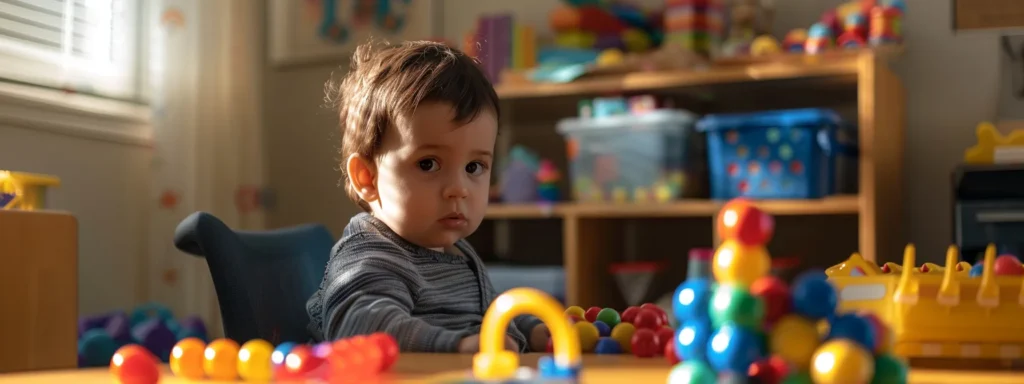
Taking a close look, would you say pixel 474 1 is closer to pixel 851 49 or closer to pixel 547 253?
pixel 547 253

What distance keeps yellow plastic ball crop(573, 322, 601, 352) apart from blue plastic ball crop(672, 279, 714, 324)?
356 mm

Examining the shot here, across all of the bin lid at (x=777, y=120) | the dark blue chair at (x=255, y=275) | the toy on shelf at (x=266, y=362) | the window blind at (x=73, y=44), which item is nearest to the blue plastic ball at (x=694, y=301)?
the toy on shelf at (x=266, y=362)

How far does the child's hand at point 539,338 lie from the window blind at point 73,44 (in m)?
1.81

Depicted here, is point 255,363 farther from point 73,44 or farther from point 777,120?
point 73,44

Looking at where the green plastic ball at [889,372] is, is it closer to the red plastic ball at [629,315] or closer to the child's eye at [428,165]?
the red plastic ball at [629,315]

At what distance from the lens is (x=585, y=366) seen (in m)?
0.70

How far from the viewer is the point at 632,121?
265cm

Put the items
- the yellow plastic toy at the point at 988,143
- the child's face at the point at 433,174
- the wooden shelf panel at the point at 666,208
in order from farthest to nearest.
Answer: the wooden shelf panel at the point at 666,208 < the yellow plastic toy at the point at 988,143 < the child's face at the point at 433,174

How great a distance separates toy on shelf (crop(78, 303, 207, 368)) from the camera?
2.22 m

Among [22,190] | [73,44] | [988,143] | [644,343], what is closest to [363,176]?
[644,343]

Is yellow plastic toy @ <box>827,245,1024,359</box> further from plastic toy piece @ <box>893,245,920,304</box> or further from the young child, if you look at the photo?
the young child

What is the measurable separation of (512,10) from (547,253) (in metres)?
0.76

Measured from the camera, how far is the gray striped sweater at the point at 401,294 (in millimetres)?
925

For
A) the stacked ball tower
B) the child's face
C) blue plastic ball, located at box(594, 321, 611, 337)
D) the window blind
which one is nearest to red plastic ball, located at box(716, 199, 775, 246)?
the stacked ball tower
